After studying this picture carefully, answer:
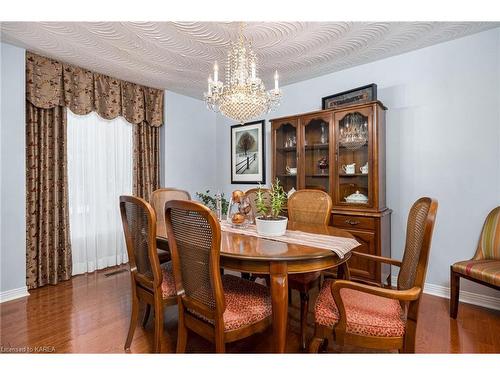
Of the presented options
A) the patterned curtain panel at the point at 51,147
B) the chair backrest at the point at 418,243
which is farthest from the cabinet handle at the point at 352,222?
the patterned curtain panel at the point at 51,147

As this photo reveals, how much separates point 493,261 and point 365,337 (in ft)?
5.37

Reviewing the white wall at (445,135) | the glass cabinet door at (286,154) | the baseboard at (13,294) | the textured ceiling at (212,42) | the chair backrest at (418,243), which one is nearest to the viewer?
the chair backrest at (418,243)

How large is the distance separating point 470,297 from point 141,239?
280 centimetres

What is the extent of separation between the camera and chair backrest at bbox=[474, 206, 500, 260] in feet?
7.18

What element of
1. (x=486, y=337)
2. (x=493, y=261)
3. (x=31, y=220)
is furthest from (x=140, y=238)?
(x=493, y=261)

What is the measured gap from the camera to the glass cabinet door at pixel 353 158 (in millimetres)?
2650

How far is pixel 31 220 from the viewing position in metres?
2.70

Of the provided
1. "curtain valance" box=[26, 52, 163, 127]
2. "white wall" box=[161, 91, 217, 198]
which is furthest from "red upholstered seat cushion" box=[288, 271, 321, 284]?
"curtain valance" box=[26, 52, 163, 127]

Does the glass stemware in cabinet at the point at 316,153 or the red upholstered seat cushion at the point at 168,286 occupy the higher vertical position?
the glass stemware in cabinet at the point at 316,153

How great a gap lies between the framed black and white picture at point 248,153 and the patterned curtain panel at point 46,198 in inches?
88.4

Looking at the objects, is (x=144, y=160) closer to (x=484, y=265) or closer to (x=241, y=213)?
(x=241, y=213)

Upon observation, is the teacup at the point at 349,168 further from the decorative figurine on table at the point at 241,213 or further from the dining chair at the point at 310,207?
the decorative figurine on table at the point at 241,213

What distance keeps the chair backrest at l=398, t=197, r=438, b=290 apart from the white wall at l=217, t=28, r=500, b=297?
4.77ft
